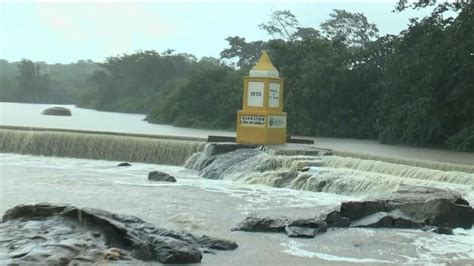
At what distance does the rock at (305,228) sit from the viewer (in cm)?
754

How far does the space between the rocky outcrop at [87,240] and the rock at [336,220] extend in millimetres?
1724

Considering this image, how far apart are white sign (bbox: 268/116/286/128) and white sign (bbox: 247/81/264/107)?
44 cm

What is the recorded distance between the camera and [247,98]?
1548 centimetres

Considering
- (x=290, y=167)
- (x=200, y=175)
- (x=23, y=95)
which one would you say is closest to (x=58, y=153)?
(x=200, y=175)

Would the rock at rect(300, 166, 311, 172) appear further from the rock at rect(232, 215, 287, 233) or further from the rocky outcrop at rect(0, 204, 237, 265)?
the rocky outcrop at rect(0, 204, 237, 265)

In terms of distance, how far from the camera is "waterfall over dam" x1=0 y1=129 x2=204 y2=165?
15.9 m

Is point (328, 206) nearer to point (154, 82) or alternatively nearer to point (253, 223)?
point (253, 223)

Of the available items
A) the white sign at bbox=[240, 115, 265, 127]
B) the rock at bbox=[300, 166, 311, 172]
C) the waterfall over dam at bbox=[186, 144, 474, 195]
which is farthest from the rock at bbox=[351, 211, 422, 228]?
the white sign at bbox=[240, 115, 265, 127]

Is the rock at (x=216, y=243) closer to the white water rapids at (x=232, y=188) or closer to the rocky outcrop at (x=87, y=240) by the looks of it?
the rocky outcrop at (x=87, y=240)

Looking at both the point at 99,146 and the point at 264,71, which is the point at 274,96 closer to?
the point at 264,71

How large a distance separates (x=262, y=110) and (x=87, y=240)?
30.5 feet

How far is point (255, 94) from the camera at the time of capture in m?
15.3

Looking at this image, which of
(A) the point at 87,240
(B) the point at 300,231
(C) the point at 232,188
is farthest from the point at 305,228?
(C) the point at 232,188

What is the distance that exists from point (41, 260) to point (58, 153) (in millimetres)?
11800
